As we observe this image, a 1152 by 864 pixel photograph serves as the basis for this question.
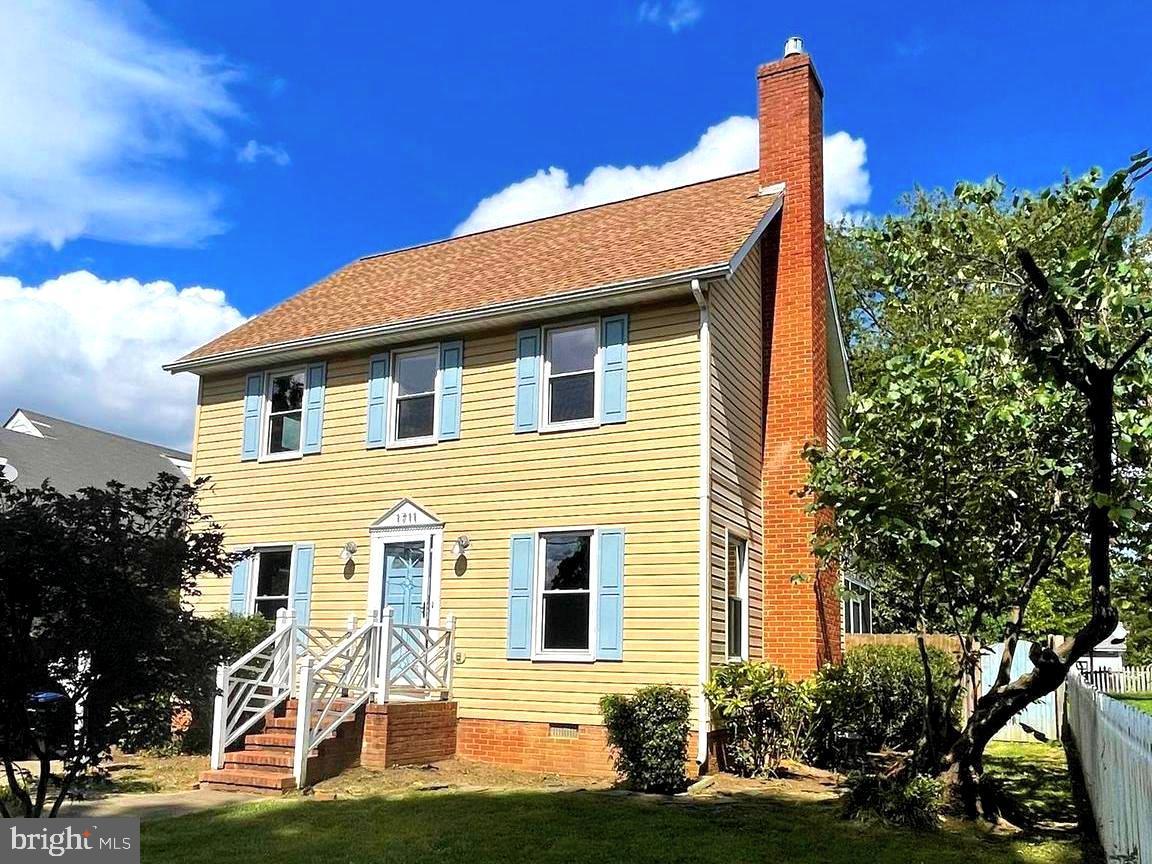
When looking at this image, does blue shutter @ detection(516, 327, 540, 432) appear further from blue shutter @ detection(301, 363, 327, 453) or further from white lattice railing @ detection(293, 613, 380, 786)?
blue shutter @ detection(301, 363, 327, 453)

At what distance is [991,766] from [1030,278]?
9737 millimetres

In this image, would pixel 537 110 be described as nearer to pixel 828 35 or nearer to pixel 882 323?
pixel 828 35

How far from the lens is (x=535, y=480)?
13.7 m

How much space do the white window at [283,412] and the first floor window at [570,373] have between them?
468cm

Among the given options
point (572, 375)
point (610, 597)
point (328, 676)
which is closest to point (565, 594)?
point (610, 597)

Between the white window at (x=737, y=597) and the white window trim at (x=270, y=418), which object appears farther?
the white window trim at (x=270, y=418)

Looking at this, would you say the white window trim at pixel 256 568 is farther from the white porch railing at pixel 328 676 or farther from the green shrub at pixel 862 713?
the green shrub at pixel 862 713

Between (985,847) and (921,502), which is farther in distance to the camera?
(921,502)

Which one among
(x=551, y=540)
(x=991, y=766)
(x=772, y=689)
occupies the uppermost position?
(x=551, y=540)

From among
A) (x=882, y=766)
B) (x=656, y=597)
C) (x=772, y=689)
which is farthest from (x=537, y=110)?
(x=882, y=766)

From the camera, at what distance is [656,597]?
12508 mm

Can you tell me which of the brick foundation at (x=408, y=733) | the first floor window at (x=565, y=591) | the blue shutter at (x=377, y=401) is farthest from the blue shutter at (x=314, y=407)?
the brick foundation at (x=408, y=733)

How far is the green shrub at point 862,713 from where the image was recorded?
487 inches

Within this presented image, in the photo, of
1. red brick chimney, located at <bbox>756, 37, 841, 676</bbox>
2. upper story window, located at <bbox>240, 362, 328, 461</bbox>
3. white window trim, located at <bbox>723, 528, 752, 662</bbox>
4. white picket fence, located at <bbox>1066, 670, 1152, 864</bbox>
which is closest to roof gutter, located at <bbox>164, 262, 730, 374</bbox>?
upper story window, located at <bbox>240, 362, 328, 461</bbox>
